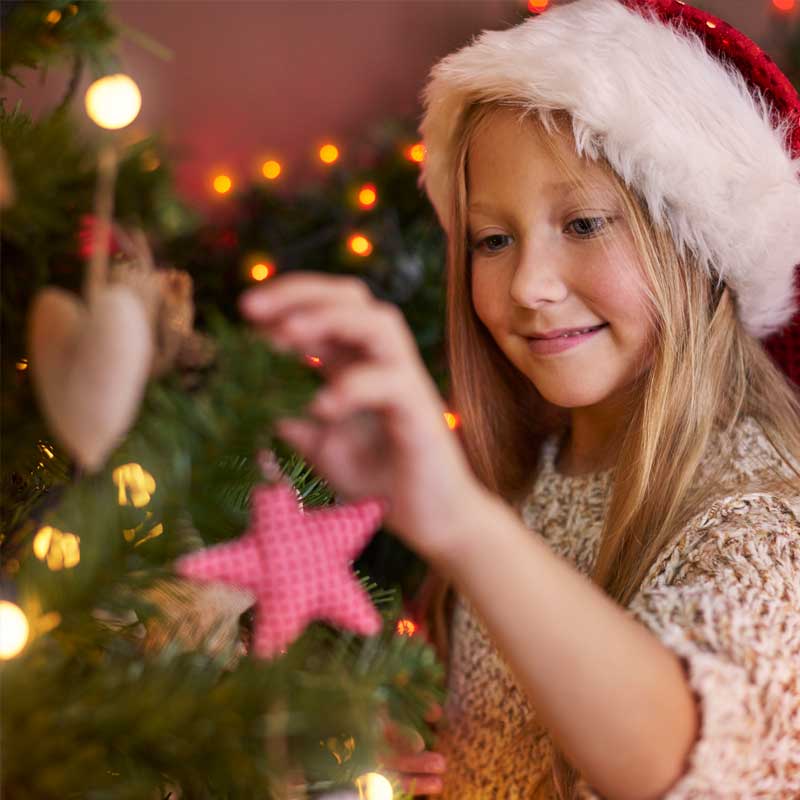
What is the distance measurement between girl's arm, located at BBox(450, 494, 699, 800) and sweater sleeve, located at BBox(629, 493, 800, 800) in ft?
0.07

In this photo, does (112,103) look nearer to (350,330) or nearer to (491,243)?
(350,330)

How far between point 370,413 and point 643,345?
0.58 meters

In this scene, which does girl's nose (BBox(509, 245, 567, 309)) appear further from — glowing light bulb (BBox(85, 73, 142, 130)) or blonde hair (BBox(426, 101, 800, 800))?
glowing light bulb (BBox(85, 73, 142, 130))

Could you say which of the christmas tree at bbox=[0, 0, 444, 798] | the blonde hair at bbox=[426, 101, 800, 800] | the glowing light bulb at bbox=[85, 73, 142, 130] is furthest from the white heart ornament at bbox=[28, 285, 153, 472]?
the blonde hair at bbox=[426, 101, 800, 800]

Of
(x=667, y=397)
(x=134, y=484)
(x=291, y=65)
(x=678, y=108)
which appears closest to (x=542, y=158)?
(x=678, y=108)

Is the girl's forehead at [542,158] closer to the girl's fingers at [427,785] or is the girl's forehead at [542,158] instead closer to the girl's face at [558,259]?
the girl's face at [558,259]

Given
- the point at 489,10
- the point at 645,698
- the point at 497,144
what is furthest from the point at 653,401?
the point at 489,10

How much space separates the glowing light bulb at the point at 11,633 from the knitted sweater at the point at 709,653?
41cm

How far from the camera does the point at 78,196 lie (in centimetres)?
46

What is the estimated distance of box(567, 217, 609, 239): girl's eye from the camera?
0.94 meters

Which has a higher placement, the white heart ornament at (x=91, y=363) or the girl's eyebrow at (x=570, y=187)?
the girl's eyebrow at (x=570, y=187)

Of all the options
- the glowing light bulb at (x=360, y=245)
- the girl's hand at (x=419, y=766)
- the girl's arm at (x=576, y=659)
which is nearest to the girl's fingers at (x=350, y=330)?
the girl's arm at (x=576, y=659)

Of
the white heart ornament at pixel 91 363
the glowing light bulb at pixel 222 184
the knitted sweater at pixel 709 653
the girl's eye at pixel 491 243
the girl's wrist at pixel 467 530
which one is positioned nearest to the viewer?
the white heart ornament at pixel 91 363

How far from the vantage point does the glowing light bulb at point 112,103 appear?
427 millimetres
